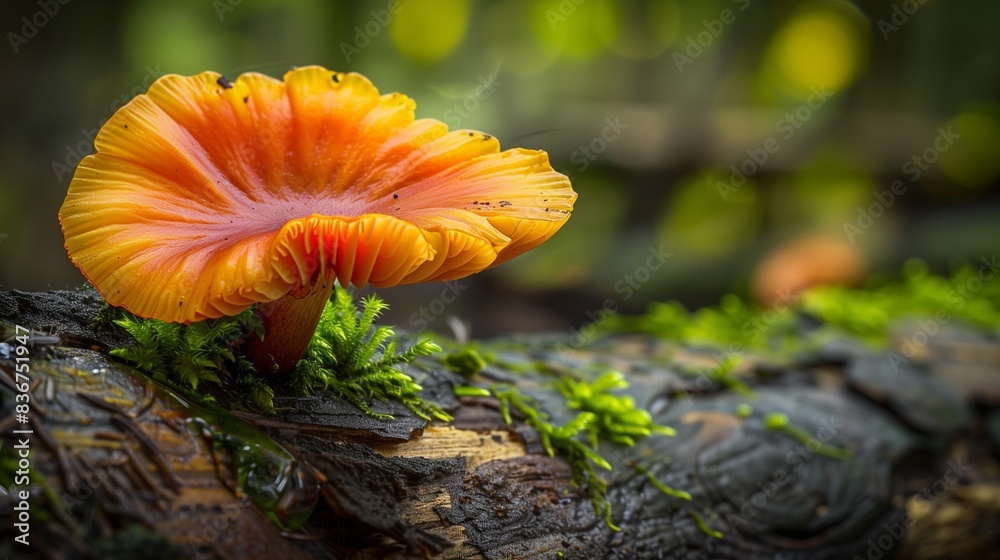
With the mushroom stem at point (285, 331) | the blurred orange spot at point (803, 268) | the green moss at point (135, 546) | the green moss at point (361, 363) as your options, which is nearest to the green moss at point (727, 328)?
the green moss at point (361, 363)

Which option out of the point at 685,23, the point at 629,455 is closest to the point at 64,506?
the point at 629,455

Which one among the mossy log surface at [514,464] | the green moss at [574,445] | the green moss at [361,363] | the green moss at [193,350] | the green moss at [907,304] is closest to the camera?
the mossy log surface at [514,464]

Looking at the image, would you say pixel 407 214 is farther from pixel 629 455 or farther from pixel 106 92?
pixel 106 92

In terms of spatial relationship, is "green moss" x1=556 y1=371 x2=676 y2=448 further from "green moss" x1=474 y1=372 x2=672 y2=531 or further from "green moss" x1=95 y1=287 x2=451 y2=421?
"green moss" x1=95 y1=287 x2=451 y2=421

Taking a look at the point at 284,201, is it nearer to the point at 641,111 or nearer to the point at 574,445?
the point at 574,445

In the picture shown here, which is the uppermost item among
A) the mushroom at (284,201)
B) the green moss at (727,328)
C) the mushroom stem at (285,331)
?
the mushroom at (284,201)

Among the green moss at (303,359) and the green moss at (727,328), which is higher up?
the green moss at (303,359)

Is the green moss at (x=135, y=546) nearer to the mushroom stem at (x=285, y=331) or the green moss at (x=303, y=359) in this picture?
the green moss at (x=303, y=359)

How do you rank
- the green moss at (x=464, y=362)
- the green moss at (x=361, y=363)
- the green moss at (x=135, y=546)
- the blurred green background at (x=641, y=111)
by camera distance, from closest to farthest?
the green moss at (x=135, y=546), the green moss at (x=361, y=363), the green moss at (x=464, y=362), the blurred green background at (x=641, y=111)
